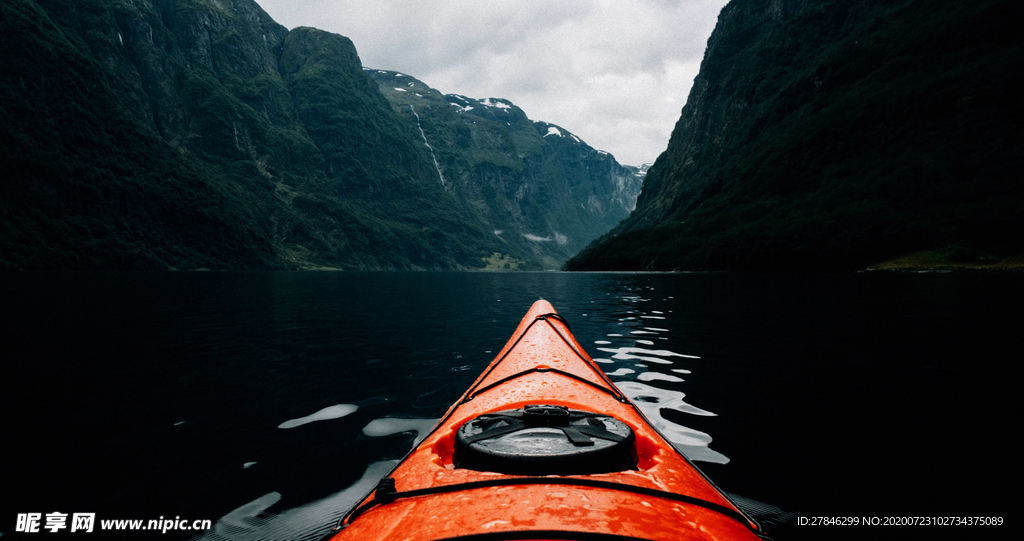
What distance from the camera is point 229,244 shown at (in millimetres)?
162875

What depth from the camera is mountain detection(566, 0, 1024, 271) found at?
70.9 meters

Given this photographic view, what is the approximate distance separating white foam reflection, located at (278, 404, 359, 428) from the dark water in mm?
47

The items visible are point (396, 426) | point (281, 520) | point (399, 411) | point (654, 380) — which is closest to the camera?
point (281, 520)

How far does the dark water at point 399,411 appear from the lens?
3.94m

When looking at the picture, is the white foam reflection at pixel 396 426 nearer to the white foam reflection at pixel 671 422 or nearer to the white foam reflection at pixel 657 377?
the white foam reflection at pixel 671 422

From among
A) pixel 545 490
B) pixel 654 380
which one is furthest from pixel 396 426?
pixel 654 380

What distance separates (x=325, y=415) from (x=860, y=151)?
437ft

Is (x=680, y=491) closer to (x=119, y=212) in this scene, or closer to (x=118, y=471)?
(x=118, y=471)

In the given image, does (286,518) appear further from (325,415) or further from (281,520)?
(325,415)

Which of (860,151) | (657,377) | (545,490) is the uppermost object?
(860,151)

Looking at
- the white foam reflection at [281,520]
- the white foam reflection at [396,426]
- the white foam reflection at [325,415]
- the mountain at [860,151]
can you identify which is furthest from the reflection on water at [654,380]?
the mountain at [860,151]

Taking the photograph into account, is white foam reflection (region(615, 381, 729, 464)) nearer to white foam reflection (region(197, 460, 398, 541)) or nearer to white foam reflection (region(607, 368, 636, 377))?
white foam reflection (region(607, 368, 636, 377))

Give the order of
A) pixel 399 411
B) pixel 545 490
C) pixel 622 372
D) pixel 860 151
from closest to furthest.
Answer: pixel 545 490
pixel 399 411
pixel 622 372
pixel 860 151

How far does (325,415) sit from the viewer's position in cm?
Answer: 634
